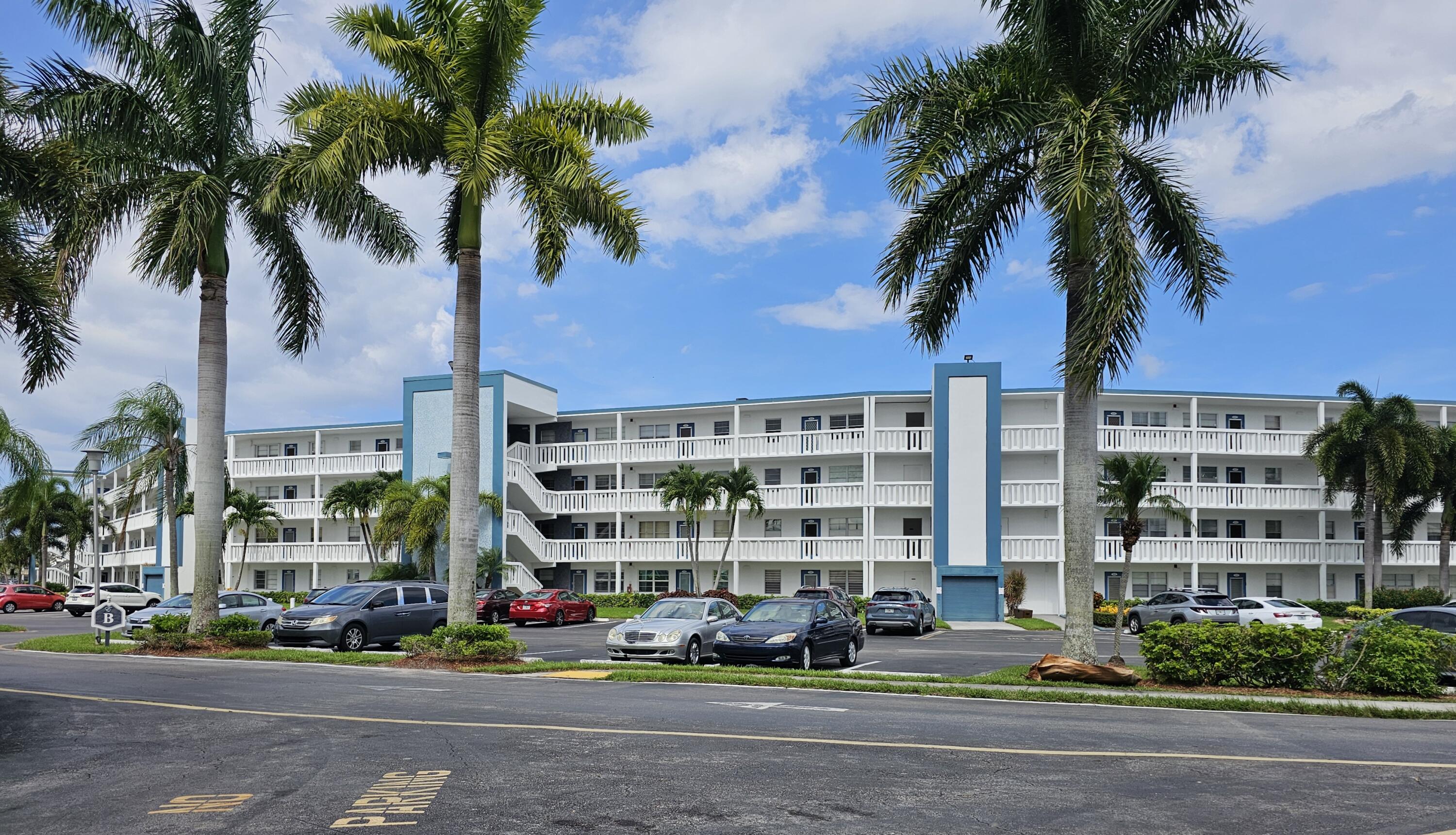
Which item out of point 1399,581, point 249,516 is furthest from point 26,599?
point 1399,581

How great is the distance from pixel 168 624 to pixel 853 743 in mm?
18073

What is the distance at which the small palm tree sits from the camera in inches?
1629

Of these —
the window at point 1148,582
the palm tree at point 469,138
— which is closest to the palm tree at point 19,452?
the palm tree at point 469,138

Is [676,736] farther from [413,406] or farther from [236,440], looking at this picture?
[236,440]

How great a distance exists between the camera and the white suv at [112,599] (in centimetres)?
4909

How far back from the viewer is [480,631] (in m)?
20.2

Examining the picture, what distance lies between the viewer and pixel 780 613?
21.7 meters

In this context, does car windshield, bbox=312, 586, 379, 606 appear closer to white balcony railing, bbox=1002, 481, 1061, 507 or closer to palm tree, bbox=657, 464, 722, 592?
palm tree, bbox=657, 464, 722, 592

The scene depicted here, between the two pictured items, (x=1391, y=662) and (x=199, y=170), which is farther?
(x=199, y=170)

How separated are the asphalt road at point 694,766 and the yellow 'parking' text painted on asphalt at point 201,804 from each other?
0.03 m

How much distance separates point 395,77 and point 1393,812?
19.2 m

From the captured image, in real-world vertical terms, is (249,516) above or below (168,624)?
above

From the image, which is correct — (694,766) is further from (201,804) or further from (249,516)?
(249,516)

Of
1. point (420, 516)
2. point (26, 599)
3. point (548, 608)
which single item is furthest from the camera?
point (26, 599)
